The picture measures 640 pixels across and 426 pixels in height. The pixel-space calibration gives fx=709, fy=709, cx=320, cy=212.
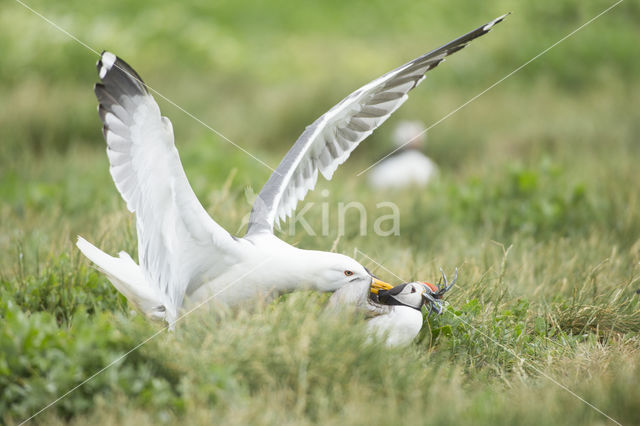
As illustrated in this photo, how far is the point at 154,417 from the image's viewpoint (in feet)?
9.54

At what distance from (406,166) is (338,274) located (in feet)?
15.5

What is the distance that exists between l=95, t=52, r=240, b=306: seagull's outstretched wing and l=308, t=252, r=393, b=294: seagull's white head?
1.47ft

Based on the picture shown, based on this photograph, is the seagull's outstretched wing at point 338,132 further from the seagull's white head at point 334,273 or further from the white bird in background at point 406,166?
the white bird in background at point 406,166

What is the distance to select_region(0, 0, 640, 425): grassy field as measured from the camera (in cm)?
304

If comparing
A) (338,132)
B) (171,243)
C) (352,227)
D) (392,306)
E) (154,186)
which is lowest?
(352,227)

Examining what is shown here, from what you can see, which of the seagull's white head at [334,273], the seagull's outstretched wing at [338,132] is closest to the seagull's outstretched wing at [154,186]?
the seagull's white head at [334,273]

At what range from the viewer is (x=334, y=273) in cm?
363

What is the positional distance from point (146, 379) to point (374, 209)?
11.9 ft

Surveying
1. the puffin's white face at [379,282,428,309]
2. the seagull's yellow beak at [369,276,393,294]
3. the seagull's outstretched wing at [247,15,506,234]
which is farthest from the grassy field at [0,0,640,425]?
the seagull's outstretched wing at [247,15,506,234]

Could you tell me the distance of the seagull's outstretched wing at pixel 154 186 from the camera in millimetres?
3320

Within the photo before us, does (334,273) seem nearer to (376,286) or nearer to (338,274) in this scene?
(338,274)

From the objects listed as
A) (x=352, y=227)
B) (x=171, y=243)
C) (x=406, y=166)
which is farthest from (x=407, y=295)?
(x=406, y=166)

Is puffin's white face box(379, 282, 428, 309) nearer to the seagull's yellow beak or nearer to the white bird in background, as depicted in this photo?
the seagull's yellow beak

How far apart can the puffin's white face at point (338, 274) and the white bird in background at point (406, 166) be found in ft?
12.6
